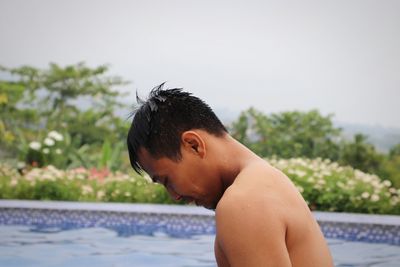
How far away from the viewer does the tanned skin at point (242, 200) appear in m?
1.48

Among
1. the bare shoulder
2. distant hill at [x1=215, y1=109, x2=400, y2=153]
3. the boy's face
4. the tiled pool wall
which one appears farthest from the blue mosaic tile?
the bare shoulder

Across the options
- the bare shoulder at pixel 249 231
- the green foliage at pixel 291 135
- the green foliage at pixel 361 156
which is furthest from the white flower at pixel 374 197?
the bare shoulder at pixel 249 231

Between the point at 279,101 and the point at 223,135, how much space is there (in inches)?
421

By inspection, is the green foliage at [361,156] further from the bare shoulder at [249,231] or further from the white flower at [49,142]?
the bare shoulder at [249,231]


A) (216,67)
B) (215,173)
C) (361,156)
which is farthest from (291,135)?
(215,173)

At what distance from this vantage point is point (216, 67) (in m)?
12.5

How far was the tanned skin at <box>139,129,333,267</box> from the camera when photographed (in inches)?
58.3

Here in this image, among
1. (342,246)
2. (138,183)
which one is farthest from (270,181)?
(138,183)

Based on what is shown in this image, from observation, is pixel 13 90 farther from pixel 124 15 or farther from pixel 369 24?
pixel 369 24

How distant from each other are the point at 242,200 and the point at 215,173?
0.19m

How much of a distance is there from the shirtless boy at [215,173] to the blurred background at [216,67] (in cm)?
951

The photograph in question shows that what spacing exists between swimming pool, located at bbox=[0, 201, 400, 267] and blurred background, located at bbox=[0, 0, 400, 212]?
10.2 feet

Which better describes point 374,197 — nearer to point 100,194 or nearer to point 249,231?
point 100,194

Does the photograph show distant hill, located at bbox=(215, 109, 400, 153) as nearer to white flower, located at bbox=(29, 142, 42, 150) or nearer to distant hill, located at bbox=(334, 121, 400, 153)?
distant hill, located at bbox=(334, 121, 400, 153)
